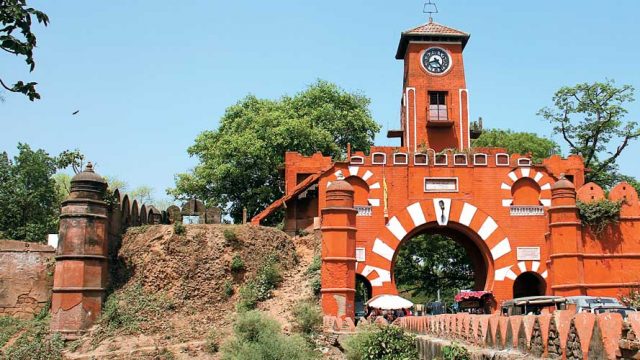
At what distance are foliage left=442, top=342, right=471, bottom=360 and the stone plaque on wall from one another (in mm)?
15916

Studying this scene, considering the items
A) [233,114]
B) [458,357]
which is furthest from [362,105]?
[458,357]

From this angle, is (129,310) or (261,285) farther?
(261,285)

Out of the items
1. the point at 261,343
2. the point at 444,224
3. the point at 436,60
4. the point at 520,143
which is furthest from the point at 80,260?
the point at 520,143

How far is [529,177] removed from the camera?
1178 inches

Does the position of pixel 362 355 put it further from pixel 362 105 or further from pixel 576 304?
pixel 362 105

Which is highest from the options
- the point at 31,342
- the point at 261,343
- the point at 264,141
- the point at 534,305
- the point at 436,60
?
the point at 436,60

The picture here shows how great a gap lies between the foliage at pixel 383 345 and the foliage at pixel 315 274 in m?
5.19

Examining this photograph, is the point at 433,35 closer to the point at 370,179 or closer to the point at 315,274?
the point at 370,179

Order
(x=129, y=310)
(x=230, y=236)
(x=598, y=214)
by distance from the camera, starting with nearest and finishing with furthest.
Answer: (x=129, y=310) < (x=230, y=236) < (x=598, y=214)

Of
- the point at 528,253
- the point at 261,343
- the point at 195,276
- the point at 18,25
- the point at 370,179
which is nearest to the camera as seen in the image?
the point at 18,25

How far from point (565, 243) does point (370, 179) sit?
7.93 meters

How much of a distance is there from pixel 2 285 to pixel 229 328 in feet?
28.3

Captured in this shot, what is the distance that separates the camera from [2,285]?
25422 millimetres

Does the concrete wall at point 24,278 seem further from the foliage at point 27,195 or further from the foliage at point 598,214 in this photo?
the foliage at point 598,214
